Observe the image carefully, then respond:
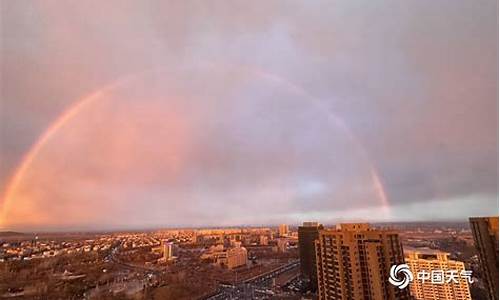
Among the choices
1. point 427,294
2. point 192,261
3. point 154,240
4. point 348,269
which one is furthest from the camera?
point 154,240

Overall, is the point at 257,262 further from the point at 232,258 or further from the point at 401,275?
the point at 401,275

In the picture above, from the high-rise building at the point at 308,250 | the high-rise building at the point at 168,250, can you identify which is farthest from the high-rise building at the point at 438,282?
the high-rise building at the point at 168,250

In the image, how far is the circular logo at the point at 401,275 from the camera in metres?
2.73

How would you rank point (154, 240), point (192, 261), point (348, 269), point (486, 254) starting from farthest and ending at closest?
point (154, 240) < point (192, 261) < point (348, 269) < point (486, 254)

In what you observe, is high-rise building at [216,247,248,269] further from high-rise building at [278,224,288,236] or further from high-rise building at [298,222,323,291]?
high-rise building at [298,222,323,291]

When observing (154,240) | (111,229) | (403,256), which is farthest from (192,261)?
(403,256)

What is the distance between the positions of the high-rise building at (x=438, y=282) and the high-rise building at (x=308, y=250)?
107cm

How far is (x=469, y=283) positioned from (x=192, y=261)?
3.09 meters

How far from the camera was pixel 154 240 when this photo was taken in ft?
14.0

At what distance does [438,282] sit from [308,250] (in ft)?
4.78

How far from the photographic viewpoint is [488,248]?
7.95 ft

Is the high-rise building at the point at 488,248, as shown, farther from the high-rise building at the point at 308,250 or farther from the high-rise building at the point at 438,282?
the high-rise building at the point at 308,250

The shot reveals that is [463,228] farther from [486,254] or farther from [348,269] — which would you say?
[348,269]

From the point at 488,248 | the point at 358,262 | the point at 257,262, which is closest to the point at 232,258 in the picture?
the point at 257,262
